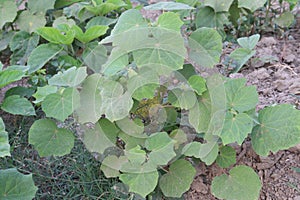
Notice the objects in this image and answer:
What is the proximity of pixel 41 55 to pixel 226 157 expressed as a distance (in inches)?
37.7

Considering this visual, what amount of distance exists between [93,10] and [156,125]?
2.74 feet

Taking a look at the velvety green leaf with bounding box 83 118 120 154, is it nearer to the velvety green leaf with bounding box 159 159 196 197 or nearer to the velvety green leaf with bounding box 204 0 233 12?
the velvety green leaf with bounding box 159 159 196 197

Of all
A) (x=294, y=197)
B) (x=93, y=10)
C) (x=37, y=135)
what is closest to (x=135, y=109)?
(x=37, y=135)

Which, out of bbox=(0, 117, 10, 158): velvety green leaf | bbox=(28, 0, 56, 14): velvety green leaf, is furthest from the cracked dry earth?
bbox=(28, 0, 56, 14): velvety green leaf

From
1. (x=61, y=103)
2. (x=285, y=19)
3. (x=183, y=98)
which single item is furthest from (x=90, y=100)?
(x=285, y=19)

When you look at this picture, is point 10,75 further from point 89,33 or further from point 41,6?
point 41,6

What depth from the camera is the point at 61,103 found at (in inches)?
72.0

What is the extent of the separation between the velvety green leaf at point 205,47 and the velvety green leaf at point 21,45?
101cm

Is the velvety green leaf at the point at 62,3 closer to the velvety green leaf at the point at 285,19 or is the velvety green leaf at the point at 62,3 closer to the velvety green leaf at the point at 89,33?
the velvety green leaf at the point at 89,33

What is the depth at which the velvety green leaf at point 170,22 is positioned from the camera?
1799 millimetres

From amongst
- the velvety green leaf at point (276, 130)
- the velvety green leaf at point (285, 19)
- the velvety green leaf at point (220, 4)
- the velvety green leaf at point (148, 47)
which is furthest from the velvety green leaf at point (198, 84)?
the velvety green leaf at point (285, 19)

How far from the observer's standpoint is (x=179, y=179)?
6.09 feet

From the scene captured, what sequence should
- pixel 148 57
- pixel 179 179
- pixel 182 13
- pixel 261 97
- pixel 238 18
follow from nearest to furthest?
pixel 148 57 < pixel 179 179 < pixel 261 97 < pixel 182 13 < pixel 238 18

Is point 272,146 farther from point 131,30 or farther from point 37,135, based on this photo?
point 37,135
